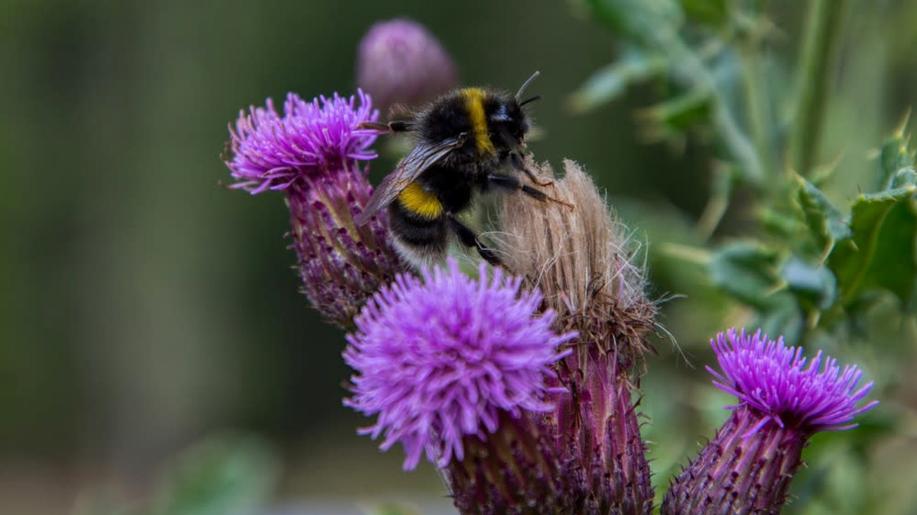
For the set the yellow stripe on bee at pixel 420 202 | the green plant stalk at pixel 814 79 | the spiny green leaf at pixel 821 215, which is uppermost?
the green plant stalk at pixel 814 79

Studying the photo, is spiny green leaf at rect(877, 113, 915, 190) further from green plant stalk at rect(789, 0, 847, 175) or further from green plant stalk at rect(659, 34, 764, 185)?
green plant stalk at rect(659, 34, 764, 185)

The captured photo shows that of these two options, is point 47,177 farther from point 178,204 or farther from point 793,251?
point 793,251

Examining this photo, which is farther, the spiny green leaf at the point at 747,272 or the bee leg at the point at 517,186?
the spiny green leaf at the point at 747,272

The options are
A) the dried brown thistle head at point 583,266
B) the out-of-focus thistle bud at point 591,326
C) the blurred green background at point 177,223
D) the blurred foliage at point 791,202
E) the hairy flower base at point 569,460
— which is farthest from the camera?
the blurred green background at point 177,223

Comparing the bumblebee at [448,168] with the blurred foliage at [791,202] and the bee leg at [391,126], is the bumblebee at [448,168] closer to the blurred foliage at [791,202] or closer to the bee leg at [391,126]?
the bee leg at [391,126]

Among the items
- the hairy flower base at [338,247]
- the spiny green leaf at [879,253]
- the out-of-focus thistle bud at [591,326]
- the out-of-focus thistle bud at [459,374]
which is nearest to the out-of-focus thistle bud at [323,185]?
the hairy flower base at [338,247]

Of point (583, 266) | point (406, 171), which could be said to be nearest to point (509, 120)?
point (406, 171)

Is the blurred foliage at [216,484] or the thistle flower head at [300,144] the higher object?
the thistle flower head at [300,144]

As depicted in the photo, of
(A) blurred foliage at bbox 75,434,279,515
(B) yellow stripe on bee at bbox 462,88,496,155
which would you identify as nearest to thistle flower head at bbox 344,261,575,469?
(B) yellow stripe on bee at bbox 462,88,496,155
